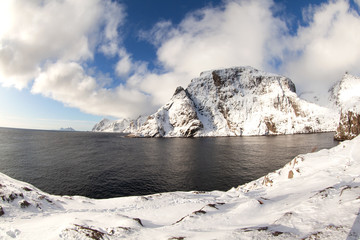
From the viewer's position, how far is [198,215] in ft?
30.5

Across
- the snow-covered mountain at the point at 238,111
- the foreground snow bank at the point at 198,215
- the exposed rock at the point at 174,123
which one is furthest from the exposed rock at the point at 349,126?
the exposed rock at the point at 174,123

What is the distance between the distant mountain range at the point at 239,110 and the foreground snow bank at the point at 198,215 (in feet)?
415

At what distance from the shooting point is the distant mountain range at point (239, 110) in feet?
463

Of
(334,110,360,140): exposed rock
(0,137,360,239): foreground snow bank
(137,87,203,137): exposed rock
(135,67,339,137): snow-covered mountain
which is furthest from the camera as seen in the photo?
(137,87,203,137): exposed rock

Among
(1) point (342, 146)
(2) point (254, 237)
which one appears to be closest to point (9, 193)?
(2) point (254, 237)

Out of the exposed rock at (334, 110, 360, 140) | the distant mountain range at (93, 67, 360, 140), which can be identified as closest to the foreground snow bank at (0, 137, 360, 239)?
the exposed rock at (334, 110, 360, 140)

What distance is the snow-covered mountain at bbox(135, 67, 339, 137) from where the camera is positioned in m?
141

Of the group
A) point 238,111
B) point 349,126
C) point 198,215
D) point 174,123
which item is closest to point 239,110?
point 238,111

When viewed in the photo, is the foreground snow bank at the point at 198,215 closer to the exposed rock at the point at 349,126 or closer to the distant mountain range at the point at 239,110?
the exposed rock at the point at 349,126

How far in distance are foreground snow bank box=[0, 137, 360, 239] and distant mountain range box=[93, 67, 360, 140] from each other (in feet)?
415

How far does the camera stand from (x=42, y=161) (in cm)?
4319

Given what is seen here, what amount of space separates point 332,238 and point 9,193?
61.9ft

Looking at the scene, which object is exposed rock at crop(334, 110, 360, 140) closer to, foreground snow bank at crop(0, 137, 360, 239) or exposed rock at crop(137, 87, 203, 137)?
foreground snow bank at crop(0, 137, 360, 239)

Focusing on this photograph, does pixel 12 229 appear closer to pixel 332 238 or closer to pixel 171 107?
pixel 332 238
